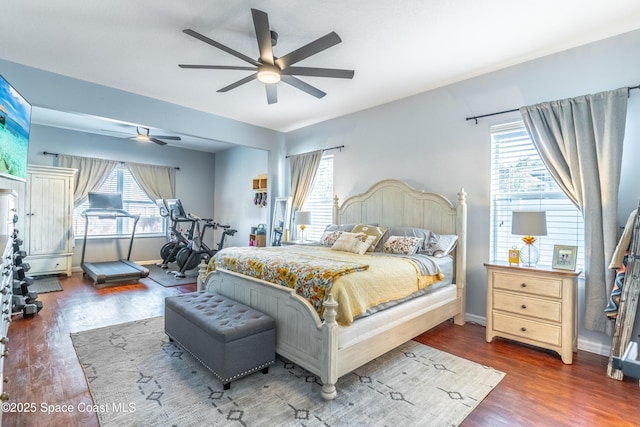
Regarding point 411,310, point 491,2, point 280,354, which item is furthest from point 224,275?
point 491,2

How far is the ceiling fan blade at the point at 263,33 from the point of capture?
2123 millimetres

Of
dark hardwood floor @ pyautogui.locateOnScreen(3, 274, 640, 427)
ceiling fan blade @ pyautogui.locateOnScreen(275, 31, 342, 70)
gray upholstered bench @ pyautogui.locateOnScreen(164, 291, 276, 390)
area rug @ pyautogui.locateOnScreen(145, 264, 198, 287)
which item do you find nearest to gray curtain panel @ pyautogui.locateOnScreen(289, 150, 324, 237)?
area rug @ pyautogui.locateOnScreen(145, 264, 198, 287)

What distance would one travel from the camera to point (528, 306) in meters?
2.89

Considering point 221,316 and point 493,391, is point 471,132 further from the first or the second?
point 221,316

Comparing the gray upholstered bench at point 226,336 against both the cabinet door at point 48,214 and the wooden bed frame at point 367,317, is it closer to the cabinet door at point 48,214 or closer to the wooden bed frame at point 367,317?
the wooden bed frame at point 367,317

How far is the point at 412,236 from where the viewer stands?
377 cm

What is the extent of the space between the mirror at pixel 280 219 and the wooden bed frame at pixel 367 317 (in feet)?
6.41

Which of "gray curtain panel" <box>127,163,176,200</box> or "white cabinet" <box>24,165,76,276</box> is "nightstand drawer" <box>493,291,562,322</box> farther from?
"gray curtain panel" <box>127,163,176,200</box>

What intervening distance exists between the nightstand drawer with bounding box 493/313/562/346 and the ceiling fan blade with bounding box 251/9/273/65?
3.26 m

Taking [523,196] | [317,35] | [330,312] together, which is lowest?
[330,312]

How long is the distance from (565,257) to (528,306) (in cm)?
58

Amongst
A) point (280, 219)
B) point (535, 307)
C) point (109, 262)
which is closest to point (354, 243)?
point (535, 307)

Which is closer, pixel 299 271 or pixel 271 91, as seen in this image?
pixel 299 271

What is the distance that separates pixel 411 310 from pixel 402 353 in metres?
0.40
